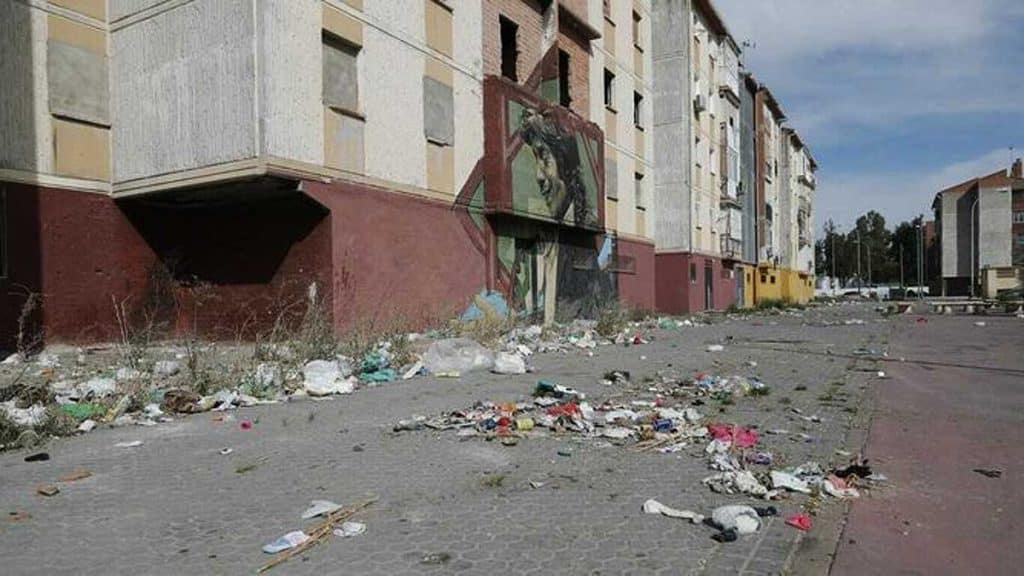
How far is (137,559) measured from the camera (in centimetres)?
332

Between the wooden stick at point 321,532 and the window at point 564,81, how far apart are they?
1774cm

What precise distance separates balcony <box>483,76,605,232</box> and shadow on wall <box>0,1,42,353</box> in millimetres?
8376

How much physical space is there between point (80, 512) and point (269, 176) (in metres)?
7.50

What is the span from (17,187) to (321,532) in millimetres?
10237

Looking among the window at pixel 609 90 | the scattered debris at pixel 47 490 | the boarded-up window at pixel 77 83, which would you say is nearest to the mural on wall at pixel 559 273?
the window at pixel 609 90

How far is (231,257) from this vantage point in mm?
12977

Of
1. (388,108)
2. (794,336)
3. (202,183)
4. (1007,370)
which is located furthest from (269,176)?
(794,336)

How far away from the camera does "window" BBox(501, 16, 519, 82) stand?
17906 millimetres

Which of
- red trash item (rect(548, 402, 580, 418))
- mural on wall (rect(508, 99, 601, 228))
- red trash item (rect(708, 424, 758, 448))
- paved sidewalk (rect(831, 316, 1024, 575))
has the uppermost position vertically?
mural on wall (rect(508, 99, 601, 228))

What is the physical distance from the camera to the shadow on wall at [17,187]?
36.0 ft

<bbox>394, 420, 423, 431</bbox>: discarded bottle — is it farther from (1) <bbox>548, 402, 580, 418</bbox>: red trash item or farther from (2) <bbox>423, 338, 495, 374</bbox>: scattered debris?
(2) <bbox>423, 338, 495, 374</bbox>: scattered debris

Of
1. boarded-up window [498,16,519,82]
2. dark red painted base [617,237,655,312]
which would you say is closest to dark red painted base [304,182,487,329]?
boarded-up window [498,16,519,82]

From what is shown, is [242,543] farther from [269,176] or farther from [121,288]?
[121,288]

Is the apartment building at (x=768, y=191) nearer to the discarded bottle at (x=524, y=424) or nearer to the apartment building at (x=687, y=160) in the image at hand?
the apartment building at (x=687, y=160)
